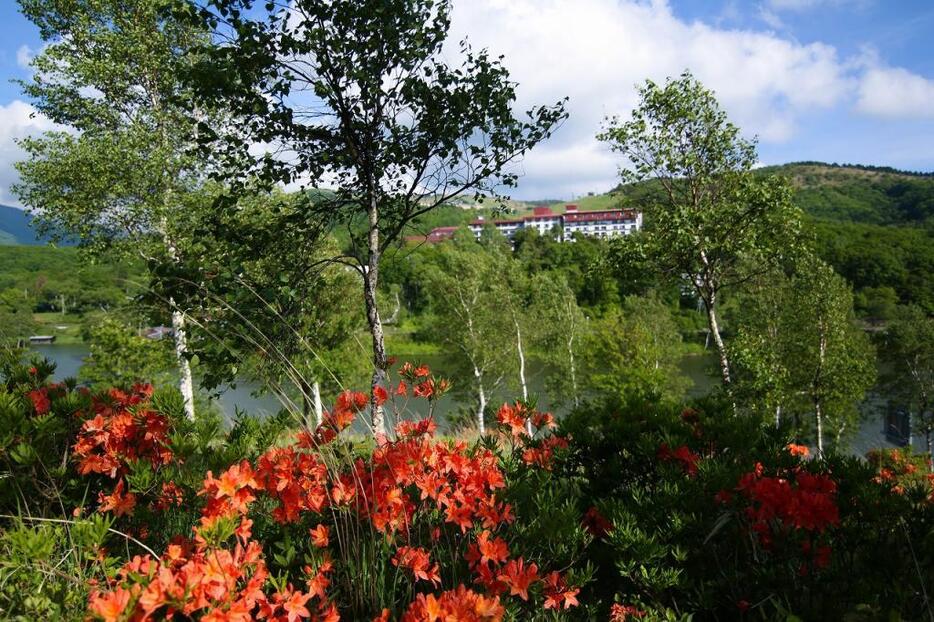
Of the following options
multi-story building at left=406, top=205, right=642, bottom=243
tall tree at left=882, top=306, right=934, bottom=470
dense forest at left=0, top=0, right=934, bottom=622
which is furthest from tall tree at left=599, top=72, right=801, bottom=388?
multi-story building at left=406, top=205, right=642, bottom=243

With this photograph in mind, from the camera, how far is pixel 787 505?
5.86 feet

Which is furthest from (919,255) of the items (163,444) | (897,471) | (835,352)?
(163,444)

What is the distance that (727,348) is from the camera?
9.98 meters

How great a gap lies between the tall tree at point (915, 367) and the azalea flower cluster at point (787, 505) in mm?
30279

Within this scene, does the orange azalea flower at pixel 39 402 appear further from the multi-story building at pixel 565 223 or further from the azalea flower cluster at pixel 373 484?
the multi-story building at pixel 565 223

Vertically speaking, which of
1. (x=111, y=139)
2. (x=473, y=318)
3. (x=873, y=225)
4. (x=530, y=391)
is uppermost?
(x=873, y=225)

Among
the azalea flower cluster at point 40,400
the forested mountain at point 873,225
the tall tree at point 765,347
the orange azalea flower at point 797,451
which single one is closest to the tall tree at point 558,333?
the forested mountain at point 873,225

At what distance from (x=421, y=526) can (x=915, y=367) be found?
109 feet

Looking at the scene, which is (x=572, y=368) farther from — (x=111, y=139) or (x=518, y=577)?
(x=518, y=577)

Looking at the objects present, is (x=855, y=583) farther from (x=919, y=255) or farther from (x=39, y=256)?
(x=39, y=256)

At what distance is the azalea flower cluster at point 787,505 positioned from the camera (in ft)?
5.82

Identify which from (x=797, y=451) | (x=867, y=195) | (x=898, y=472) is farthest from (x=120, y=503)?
(x=867, y=195)

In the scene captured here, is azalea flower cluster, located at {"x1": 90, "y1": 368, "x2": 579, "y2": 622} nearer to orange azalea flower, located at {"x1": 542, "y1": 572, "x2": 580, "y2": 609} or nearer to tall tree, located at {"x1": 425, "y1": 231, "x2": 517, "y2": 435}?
orange azalea flower, located at {"x1": 542, "y1": 572, "x2": 580, "y2": 609}

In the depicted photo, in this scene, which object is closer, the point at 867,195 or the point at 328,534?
the point at 328,534
